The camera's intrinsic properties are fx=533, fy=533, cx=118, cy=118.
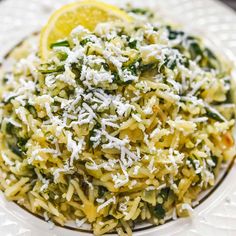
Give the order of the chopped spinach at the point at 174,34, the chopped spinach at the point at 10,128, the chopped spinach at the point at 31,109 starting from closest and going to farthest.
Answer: the chopped spinach at the point at 31,109 → the chopped spinach at the point at 10,128 → the chopped spinach at the point at 174,34

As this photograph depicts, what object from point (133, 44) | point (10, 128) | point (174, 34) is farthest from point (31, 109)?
point (174, 34)

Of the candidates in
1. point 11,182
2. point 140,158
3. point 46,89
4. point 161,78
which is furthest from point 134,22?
point 11,182

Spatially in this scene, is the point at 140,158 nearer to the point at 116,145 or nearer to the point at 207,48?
the point at 116,145

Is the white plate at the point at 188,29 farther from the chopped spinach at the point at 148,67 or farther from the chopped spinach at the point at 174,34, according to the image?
the chopped spinach at the point at 148,67

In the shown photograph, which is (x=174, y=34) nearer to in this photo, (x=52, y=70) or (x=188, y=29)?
(x=188, y=29)

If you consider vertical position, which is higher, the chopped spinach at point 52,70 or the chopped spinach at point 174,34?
the chopped spinach at point 52,70

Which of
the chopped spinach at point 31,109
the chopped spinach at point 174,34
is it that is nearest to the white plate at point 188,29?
the chopped spinach at point 174,34
